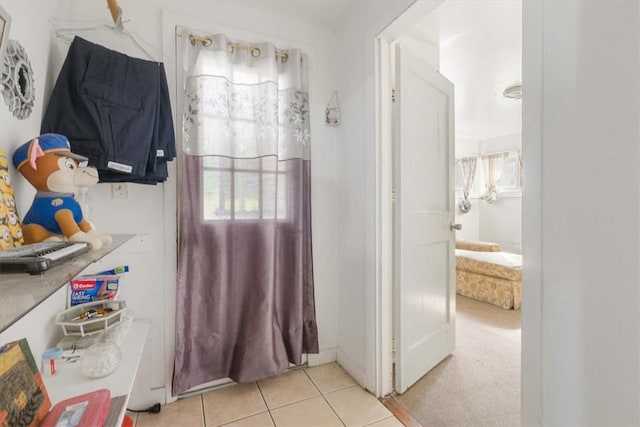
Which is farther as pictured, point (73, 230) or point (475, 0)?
point (475, 0)

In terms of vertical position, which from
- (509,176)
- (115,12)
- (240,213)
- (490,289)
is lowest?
(490,289)

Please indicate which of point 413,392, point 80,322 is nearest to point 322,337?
point 413,392

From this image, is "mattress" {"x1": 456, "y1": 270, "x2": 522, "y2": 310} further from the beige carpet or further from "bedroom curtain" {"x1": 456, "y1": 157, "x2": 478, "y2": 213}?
"bedroom curtain" {"x1": 456, "y1": 157, "x2": 478, "y2": 213}

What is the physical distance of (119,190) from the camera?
150 cm

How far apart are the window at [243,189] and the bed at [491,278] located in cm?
256

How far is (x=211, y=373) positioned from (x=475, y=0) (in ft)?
9.35

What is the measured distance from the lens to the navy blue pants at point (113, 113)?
3.94 ft

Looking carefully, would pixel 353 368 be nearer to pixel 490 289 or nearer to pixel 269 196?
pixel 269 196

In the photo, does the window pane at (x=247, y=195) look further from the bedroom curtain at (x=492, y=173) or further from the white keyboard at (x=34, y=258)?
the bedroom curtain at (x=492, y=173)

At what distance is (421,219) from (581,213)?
3.31ft

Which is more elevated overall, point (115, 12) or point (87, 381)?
point (115, 12)

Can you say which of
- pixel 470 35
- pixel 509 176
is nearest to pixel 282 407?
pixel 470 35

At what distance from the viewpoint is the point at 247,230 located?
1.71 metres

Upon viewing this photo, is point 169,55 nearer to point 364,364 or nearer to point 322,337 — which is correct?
point 322,337
